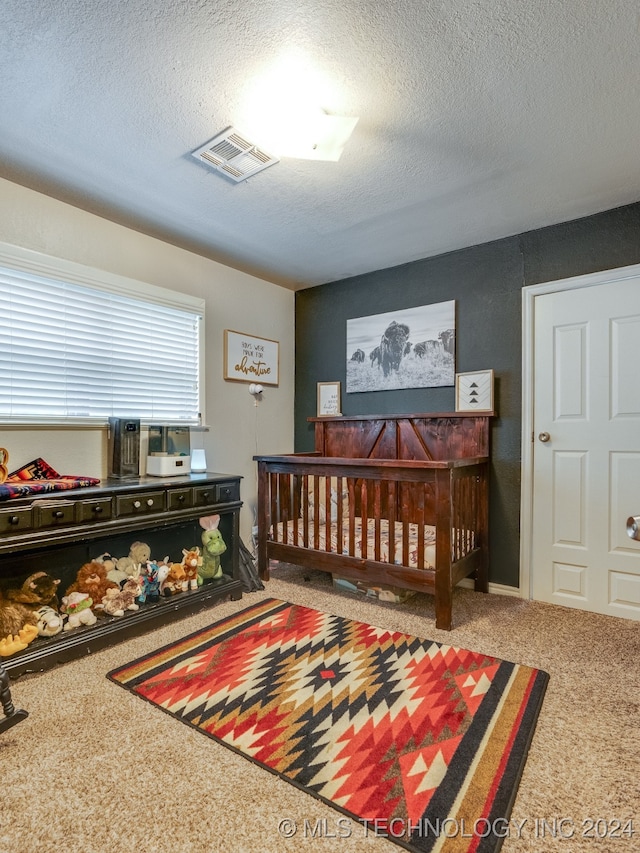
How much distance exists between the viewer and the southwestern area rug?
1225 millimetres

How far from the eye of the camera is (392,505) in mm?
2488

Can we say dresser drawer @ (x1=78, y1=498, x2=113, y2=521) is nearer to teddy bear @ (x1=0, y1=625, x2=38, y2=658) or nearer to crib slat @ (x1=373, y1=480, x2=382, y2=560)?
teddy bear @ (x1=0, y1=625, x2=38, y2=658)

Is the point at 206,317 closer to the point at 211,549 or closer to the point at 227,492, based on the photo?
the point at 227,492

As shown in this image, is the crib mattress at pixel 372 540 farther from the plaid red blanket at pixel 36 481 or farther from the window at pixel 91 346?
the plaid red blanket at pixel 36 481

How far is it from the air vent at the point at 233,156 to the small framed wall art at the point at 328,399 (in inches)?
73.4

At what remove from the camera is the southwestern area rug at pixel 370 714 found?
1.22 metres

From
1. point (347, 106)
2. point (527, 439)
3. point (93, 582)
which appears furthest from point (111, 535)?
point (527, 439)

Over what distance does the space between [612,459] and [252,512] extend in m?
2.52

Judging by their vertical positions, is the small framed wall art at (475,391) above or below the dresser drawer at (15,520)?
above

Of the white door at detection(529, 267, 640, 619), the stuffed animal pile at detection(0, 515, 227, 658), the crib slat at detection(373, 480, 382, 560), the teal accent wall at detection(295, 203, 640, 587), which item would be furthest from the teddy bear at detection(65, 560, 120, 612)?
the white door at detection(529, 267, 640, 619)

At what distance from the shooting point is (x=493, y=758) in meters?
1.39

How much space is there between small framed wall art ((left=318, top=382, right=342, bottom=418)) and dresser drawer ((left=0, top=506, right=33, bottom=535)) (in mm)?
2262

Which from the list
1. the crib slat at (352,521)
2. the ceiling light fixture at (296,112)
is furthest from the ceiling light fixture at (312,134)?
the crib slat at (352,521)

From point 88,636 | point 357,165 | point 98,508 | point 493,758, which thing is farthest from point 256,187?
point 493,758
